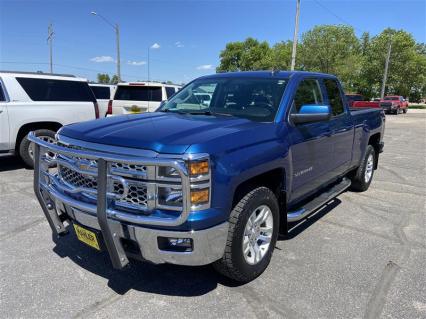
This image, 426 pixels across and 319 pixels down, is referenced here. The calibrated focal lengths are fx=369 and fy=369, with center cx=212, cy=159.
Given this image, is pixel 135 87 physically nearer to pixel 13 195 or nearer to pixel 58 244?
pixel 13 195

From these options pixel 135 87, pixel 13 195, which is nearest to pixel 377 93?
pixel 135 87

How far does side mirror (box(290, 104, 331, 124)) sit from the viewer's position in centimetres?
358

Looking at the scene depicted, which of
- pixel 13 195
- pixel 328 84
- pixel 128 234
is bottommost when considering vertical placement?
pixel 13 195

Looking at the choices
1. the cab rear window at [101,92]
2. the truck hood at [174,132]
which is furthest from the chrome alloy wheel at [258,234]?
the cab rear window at [101,92]

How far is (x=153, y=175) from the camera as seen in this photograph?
8.39ft

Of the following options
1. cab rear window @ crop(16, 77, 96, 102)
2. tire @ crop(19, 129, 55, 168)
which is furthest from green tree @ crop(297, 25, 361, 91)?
tire @ crop(19, 129, 55, 168)

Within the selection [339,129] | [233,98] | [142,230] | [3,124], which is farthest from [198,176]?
[3,124]

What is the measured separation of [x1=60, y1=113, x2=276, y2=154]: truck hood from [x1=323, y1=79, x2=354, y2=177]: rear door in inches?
64.2

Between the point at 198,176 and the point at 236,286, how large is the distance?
1.27 meters

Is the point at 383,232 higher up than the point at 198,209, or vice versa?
the point at 198,209

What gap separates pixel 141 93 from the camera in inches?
381

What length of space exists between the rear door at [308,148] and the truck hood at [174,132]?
50 cm

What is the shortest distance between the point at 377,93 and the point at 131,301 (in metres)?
57.0

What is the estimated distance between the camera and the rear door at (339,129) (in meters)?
4.70
